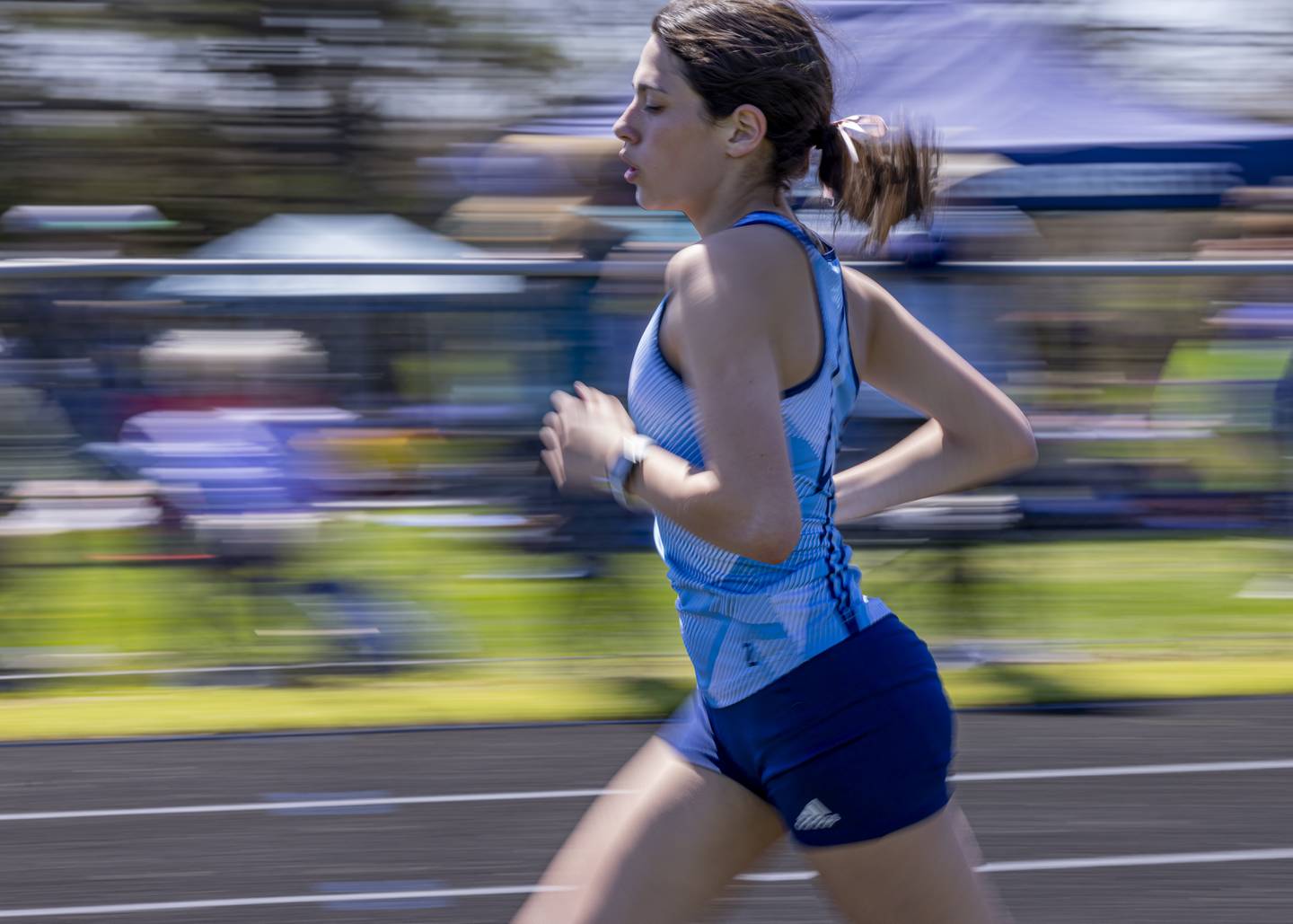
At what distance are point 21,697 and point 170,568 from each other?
78 cm

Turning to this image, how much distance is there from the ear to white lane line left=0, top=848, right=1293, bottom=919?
250 cm

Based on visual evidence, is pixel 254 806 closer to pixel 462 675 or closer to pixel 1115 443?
pixel 462 675

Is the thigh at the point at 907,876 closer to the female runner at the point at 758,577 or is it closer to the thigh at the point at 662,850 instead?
the female runner at the point at 758,577

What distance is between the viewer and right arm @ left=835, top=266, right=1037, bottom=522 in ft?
7.85

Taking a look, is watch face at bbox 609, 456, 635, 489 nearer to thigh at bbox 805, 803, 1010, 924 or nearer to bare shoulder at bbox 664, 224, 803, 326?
bare shoulder at bbox 664, 224, 803, 326

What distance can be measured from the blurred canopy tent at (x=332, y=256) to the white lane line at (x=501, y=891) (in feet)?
10.4

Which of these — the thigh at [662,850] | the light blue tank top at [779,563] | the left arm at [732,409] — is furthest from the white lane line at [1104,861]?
the left arm at [732,409]

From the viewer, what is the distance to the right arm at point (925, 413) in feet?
7.85

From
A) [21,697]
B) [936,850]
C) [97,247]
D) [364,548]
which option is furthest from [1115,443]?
[97,247]

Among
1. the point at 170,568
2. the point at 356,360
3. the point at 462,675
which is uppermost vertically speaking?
the point at 356,360

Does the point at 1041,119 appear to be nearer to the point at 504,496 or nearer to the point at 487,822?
the point at 504,496

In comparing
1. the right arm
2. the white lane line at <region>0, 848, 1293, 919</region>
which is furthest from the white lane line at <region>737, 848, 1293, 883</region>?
the right arm

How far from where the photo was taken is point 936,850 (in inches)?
84.7

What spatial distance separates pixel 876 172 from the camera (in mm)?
2334
